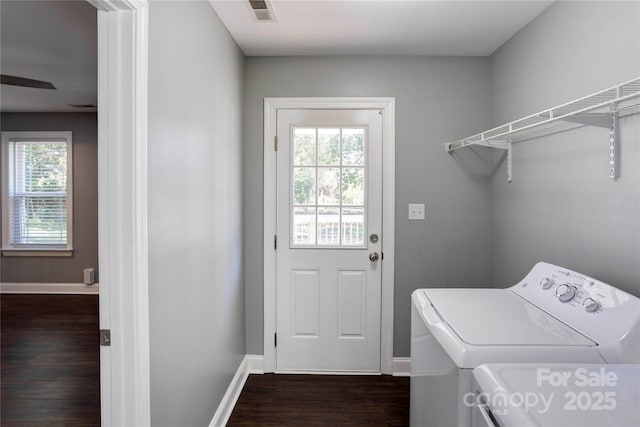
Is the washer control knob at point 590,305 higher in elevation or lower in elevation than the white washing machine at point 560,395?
higher

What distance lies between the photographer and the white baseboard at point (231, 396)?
1.97 m

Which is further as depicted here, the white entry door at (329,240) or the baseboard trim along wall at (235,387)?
the white entry door at (329,240)

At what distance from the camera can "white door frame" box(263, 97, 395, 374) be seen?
2549mm

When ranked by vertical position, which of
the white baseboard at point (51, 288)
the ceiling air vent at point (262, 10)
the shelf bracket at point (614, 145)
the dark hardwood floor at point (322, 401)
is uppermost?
the ceiling air vent at point (262, 10)

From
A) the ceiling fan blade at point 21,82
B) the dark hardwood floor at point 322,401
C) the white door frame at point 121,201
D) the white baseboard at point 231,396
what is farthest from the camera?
the ceiling fan blade at point 21,82

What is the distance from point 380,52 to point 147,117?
6.01 ft

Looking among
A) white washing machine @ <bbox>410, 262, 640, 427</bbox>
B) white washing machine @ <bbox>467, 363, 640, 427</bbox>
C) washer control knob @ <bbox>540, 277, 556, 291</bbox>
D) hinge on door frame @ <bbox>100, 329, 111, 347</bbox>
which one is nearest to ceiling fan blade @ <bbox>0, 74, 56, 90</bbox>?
hinge on door frame @ <bbox>100, 329, 111, 347</bbox>

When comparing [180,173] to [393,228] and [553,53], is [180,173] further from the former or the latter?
[553,53]

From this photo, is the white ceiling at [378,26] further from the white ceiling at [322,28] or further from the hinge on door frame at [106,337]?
the hinge on door frame at [106,337]

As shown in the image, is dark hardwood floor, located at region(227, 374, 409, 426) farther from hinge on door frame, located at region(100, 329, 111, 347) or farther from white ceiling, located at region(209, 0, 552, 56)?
white ceiling, located at region(209, 0, 552, 56)

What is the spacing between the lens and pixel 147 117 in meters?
1.18

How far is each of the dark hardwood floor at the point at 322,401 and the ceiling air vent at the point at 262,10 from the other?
7.64 ft

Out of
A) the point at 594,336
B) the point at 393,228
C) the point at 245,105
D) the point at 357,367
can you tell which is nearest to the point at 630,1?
the point at 594,336

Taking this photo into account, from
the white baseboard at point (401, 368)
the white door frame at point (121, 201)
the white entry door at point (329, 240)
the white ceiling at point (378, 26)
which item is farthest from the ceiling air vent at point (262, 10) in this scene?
the white baseboard at point (401, 368)
